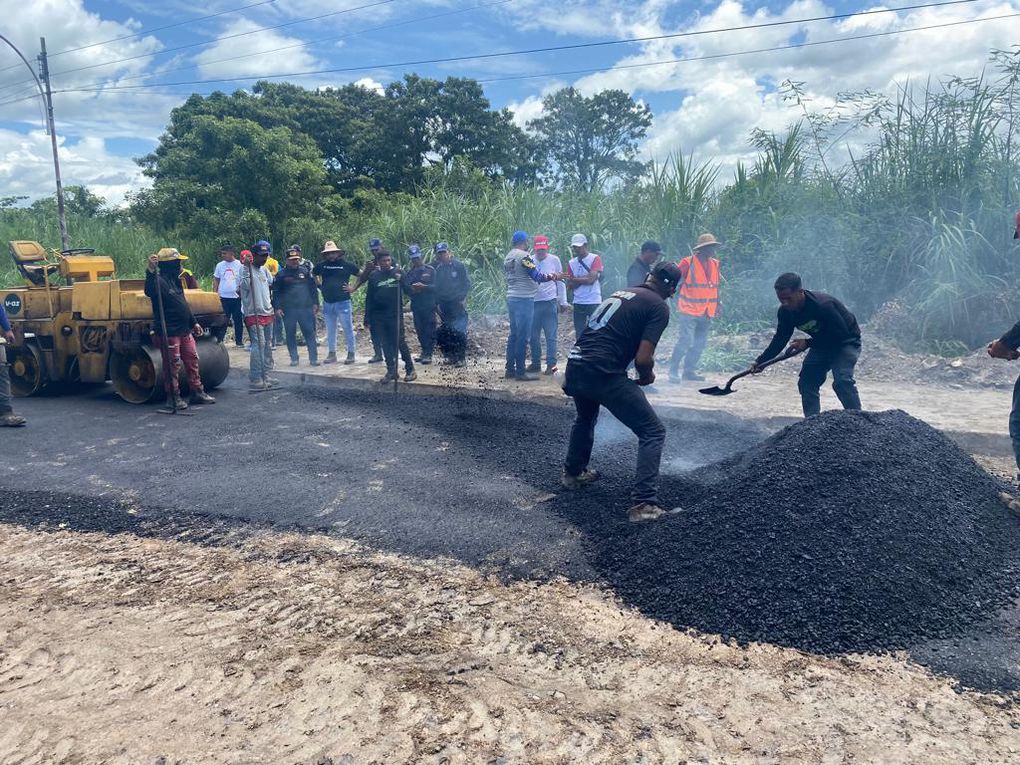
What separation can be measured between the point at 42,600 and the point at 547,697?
2.67 metres

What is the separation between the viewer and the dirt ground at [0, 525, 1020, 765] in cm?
254

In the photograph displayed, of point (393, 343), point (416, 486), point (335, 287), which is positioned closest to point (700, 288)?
point (393, 343)

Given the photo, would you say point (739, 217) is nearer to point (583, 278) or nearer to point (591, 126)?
point (583, 278)

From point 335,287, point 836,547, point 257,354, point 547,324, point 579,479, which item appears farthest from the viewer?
point 335,287

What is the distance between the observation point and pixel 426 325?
10.3 meters

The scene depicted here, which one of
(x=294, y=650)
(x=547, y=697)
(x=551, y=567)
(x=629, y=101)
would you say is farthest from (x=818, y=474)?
(x=629, y=101)

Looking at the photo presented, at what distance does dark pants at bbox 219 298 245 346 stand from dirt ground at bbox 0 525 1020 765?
328 inches

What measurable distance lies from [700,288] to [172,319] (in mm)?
5810

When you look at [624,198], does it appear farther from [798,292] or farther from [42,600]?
[42,600]

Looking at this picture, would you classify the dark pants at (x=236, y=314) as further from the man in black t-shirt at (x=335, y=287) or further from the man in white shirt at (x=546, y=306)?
the man in white shirt at (x=546, y=306)

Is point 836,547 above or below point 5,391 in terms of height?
below

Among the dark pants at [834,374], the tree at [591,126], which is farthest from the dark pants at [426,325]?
the tree at [591,126]

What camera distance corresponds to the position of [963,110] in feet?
33.3

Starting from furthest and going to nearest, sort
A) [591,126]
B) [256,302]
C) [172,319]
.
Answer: [591,126]
[256,302]
[172,319]
